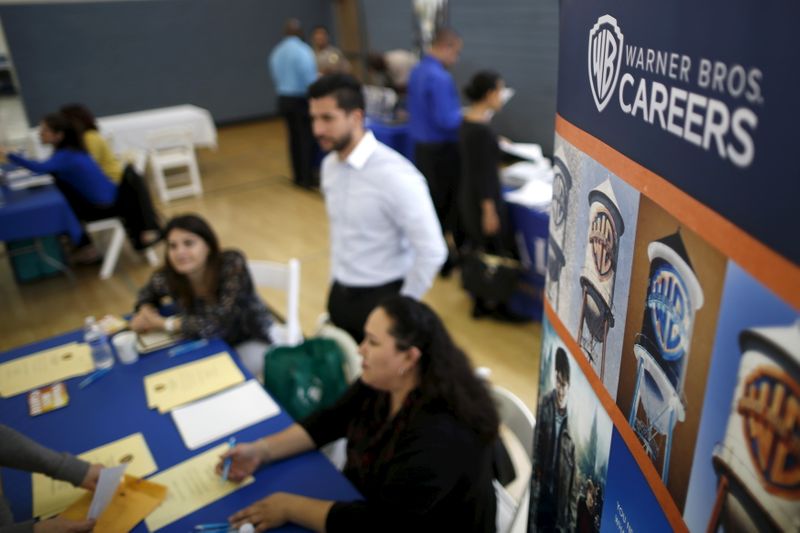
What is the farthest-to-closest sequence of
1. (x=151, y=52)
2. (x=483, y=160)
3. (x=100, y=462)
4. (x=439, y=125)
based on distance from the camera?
(x=151, y=52) → (x=439, y=125) → (x=483, y=160) → (x=100, y=462)

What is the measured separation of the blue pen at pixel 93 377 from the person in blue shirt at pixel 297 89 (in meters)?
4.42

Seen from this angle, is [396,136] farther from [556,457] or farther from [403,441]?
[556,457]

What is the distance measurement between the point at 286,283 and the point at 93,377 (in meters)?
0.96

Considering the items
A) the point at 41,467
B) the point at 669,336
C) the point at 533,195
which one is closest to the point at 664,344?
the point at 669,336

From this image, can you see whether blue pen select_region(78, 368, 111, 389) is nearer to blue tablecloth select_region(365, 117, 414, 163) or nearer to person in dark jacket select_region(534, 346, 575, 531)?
person in dark jacket select_region(534, 346, 575, 531)

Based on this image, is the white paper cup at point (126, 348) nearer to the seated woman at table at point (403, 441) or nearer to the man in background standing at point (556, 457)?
the seated woman at table at point (403, 441)

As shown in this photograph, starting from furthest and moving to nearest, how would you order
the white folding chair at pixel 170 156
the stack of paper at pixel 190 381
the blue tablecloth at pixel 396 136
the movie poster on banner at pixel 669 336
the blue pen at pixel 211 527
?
the white folding chair at pixel 170 156
the blue tablecloth at pixel 396 136
the stack of paper at pixel 190 381
the blue pen at pixel 211 527
the movie poster on banner at pixel 669 336

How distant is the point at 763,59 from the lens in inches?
17.2

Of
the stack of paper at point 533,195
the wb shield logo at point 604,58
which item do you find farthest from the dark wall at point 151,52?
the wb shield logo at point 604,58

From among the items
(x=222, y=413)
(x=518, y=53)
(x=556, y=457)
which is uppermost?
(x=518, y=53)

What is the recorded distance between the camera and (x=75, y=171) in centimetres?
453

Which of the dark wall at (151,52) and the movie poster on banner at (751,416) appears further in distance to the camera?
the dark wall at (151,52)

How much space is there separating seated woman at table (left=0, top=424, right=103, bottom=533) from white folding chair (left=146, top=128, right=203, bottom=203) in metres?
5.20

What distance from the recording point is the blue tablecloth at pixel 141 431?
1.59 metres
